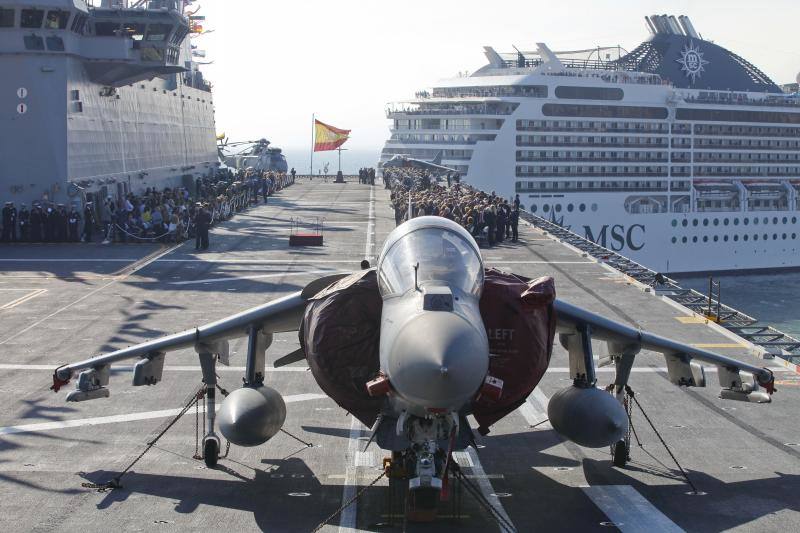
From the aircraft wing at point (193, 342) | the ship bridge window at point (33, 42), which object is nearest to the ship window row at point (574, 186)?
the ship bridge window at point (33, 42)

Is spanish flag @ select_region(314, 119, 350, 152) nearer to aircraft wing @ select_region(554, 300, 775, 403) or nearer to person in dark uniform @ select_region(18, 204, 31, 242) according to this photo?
person in dark uniform @ select_region(18, 204, 31, 242)

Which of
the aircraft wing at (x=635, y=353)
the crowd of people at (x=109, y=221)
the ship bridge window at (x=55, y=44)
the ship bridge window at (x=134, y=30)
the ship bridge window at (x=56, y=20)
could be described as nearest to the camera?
the aircraft wing at (x=635, y=353)

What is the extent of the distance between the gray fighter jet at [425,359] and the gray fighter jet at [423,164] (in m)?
65.9

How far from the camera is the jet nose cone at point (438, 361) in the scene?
31.4 ft

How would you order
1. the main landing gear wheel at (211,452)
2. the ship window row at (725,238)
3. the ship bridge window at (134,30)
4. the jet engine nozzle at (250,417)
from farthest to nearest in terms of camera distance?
the ship window row at (725,238) < the ship bridge window at (134,30) < the main landing gear wheel at (211,452) < the jet engine nozzle at (250,417)

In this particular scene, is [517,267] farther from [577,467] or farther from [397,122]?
[397,122]

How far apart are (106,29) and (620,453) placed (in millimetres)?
41245

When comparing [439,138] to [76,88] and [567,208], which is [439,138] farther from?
[76,88]

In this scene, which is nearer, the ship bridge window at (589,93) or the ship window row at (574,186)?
the ship bridge window at (589,93)

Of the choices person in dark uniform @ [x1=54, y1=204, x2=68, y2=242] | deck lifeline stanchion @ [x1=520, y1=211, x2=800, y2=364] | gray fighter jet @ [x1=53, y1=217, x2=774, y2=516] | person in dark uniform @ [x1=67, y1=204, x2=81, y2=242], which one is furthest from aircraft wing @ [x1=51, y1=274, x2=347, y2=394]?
person in dark uniform @ [x1=54, y1=204, x2=68, y2=242]

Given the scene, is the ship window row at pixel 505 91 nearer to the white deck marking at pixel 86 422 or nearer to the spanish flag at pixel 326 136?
the spanish flag at pixel 326 136

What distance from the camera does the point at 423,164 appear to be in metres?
83.3

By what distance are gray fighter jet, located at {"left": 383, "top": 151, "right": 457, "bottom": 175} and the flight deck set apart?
179 feet

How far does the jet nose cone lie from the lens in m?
9.57
